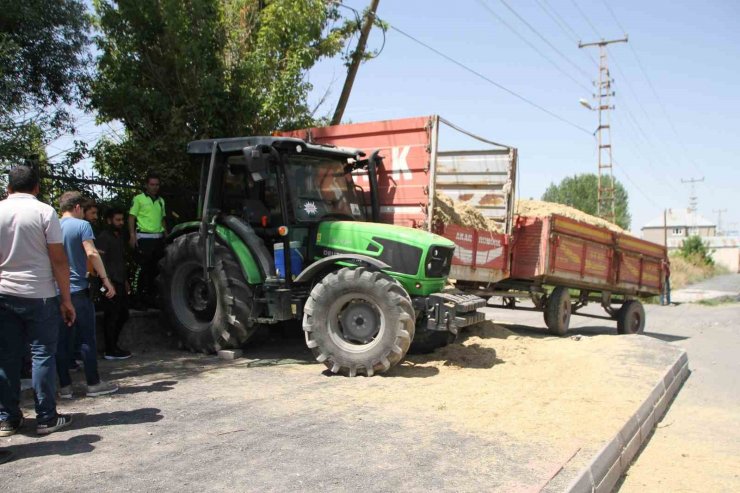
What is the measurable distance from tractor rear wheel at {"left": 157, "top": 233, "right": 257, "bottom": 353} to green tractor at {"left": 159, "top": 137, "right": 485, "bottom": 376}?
13 mm

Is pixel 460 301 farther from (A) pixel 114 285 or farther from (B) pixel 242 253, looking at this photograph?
(A) pixel 114 285

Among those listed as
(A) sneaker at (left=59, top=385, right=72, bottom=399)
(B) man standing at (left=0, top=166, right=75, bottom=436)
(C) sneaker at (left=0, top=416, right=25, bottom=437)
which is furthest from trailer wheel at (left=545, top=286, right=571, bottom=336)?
(C) sneaker at (left=0, top=416, right=25, bottom=437)

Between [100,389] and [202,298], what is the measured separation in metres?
2.34

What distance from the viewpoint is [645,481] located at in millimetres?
4492

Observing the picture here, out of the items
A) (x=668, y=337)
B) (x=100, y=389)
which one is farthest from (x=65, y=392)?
(x=668, y=337)

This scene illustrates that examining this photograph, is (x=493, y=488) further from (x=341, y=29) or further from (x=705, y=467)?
(x=341, y=29)

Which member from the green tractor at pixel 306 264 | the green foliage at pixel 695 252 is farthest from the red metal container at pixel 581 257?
the green foliage at pixel 695 252

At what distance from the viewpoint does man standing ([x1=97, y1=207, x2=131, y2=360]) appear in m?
7.05

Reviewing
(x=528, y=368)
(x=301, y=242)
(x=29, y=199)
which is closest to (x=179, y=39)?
(x=301, y=242)

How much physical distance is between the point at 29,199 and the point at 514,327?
9.35m

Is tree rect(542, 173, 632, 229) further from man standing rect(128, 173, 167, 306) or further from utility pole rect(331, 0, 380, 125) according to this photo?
man standing rect(128, 173, 167, 306)

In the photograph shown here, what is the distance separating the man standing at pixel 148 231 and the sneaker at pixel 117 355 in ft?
3.20

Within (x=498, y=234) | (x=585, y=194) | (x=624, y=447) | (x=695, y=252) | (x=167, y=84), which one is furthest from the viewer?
(x=585, y=194)

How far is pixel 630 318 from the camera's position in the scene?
12602mm
